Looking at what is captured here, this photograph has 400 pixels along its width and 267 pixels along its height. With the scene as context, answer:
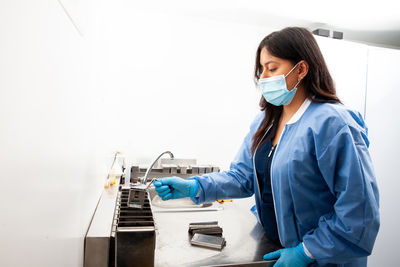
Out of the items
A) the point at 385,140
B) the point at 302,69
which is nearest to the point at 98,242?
the point at 302,69

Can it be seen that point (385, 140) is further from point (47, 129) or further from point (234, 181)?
point (47, 129)

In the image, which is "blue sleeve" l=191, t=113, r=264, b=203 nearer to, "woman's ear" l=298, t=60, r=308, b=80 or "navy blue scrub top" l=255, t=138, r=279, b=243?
"navy blue scrub top" l=255, t=138, r=279, b=243

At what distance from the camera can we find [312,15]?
2.21 metres

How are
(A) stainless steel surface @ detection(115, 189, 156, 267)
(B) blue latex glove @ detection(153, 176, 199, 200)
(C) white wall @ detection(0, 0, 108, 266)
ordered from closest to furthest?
1. (C) white wall @ detection(0, 0, 108, 266)
2. (A) stainless steel surface @ detection(115, 189, 156, 267)
3. (B) blue latex glove @ detection(153, 176, 199, 200)

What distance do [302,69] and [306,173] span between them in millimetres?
477

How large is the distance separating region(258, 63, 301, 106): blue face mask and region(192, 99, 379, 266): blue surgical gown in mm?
90

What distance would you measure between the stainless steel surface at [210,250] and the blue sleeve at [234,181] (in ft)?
0.52

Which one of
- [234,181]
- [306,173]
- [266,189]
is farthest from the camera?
[234,181]

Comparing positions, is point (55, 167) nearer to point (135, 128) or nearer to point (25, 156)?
point (25, 156)

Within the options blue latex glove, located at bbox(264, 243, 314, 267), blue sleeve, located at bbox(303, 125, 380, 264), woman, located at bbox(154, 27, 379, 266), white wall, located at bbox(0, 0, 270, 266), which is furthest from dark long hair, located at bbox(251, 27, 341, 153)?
white wall, located at bbox(0, 0, 270, 266)

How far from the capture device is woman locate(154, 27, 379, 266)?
89 cm

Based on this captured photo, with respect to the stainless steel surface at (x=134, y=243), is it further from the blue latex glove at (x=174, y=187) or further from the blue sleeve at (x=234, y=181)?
the blue sleeve at (x=234, y=181)

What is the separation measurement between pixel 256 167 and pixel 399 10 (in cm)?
198

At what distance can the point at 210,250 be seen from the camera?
102 cm
